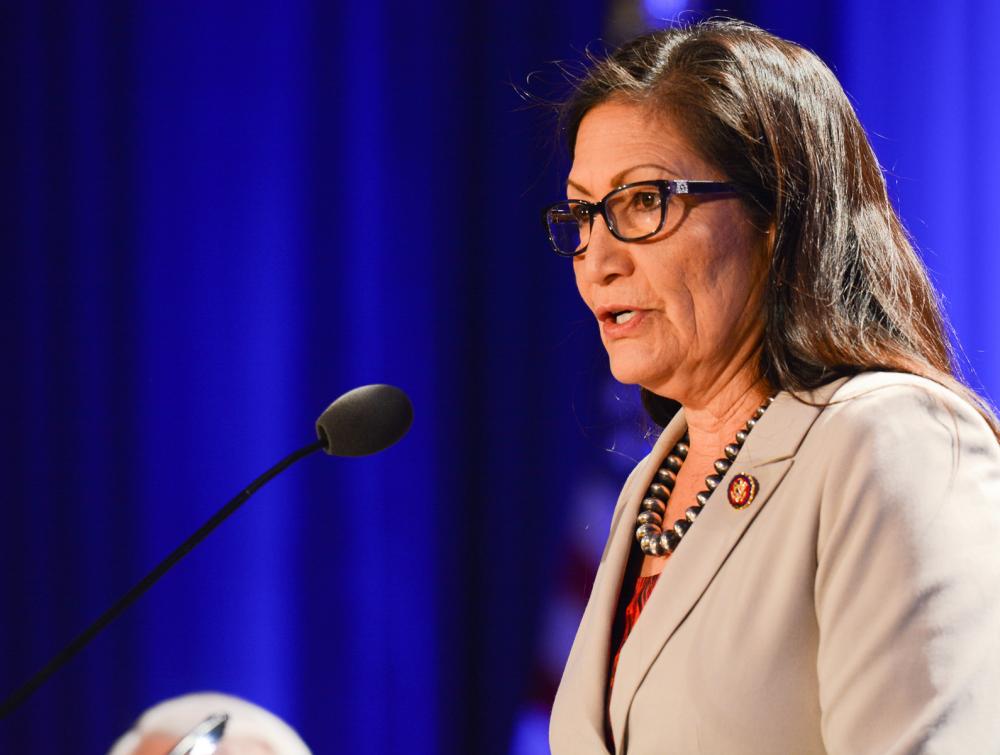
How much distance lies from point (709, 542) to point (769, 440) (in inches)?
4.4

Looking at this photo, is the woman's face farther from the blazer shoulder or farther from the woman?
the blazer shoulder

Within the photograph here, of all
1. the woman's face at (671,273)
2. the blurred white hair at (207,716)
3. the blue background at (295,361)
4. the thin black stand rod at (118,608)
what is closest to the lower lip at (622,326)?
the woman's face at (671,273)

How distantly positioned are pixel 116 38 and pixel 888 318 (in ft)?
6.14

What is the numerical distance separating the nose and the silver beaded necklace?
205mm

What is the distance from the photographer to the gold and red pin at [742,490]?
1.08 m

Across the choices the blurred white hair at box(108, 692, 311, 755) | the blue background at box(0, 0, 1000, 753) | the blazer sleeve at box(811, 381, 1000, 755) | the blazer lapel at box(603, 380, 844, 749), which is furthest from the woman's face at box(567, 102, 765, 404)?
the blue background at box(0, 0, 1000, 753)

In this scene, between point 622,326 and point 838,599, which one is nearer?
point 838,599

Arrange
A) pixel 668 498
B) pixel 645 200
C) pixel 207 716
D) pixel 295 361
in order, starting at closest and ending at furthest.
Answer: pixel 645 200 < pixel 668 498 < pixel 207 716 < pixel 295 361

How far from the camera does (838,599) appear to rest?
943mm

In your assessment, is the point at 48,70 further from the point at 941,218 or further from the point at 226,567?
the point at 941,218

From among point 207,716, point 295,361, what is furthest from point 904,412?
point 295,361

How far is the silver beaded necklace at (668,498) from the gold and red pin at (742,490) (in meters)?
0.07

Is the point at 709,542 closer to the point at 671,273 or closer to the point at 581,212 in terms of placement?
the point at 671,273

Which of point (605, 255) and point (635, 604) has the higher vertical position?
point (605, 255)
